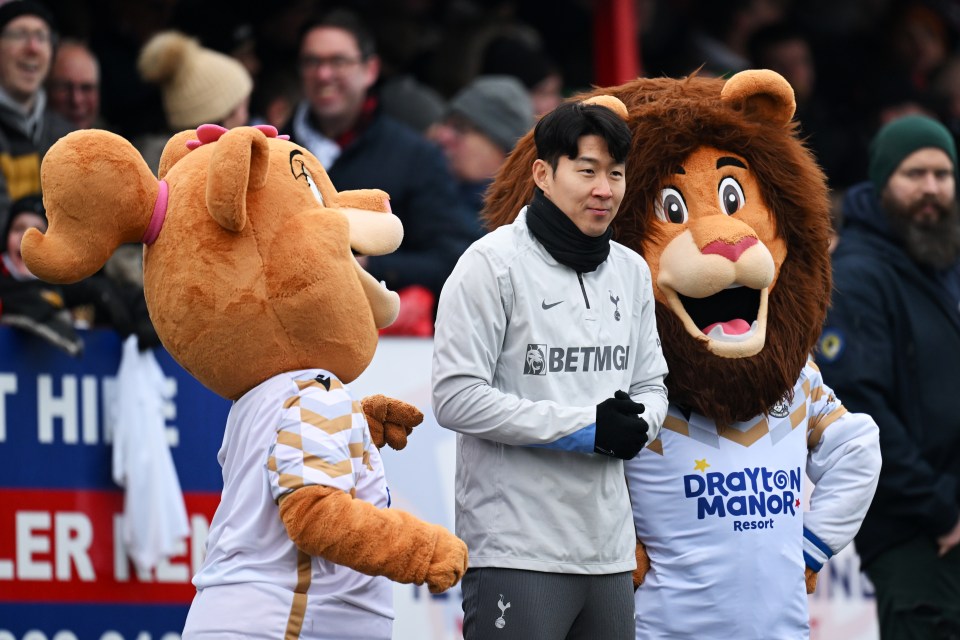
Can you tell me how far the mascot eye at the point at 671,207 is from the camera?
4.48 m

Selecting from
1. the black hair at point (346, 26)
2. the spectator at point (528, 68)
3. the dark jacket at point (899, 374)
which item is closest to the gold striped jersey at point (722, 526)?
the dark jacket at point (899, 374)

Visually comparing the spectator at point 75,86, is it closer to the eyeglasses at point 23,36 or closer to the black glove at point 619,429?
the eyeglasses at point 23,36

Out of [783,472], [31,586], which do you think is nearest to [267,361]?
[783,472]

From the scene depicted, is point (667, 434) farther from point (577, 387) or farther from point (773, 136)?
point (773, 136)

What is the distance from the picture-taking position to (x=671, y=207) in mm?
4484

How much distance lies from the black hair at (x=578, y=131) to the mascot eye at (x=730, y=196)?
0.45 m

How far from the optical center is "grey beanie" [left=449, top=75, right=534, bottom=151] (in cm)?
729

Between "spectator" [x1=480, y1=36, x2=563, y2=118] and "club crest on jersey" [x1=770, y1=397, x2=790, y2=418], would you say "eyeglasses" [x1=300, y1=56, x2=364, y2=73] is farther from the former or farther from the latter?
"club crest on jersey" [x1=770, y1=397, x2=790, y2=418]

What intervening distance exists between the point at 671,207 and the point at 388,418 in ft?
3.11

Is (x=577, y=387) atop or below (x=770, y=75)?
below

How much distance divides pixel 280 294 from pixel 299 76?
4.49 metres

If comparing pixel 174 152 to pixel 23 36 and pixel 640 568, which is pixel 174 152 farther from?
pixel 23 36

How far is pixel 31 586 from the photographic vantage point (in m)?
5.57

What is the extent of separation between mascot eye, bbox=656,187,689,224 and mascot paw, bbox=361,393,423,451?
0.86 meters
